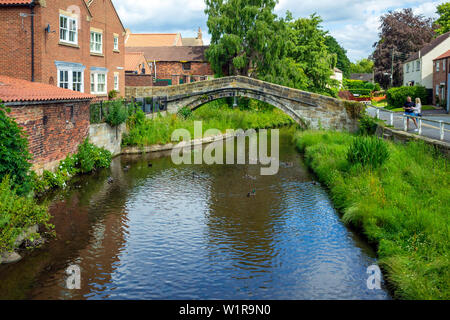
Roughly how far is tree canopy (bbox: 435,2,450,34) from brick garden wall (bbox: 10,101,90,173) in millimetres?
57570

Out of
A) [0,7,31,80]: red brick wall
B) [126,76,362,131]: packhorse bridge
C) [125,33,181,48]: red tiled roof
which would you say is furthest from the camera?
[125,33,181,48]: red tiled roof

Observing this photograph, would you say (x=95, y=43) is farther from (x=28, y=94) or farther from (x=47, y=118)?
(x=28, y=94)

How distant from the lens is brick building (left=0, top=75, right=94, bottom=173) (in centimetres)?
1505

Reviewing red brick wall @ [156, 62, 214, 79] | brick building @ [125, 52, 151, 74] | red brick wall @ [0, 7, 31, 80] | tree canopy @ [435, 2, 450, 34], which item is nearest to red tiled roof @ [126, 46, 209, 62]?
red brick wall @ [156, 62, 214, 79]

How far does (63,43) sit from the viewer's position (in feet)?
80.9

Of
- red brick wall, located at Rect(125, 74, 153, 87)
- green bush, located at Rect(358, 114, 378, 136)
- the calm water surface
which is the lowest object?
the calm water surface

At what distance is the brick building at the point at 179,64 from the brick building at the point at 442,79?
22.4m

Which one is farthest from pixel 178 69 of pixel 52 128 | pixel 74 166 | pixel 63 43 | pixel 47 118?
pixel 47 118

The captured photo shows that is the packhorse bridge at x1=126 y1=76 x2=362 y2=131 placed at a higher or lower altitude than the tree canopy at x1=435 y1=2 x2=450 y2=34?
lower

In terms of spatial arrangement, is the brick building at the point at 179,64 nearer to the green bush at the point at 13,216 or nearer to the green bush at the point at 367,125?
the green bush at the point at 367,125

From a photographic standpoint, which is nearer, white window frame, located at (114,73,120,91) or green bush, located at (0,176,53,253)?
green bush, located at (0,176,53,253)

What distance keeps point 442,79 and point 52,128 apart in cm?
3813

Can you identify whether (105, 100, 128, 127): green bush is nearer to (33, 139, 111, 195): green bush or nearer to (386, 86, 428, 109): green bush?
(33, 139, 111, 195): green bush
